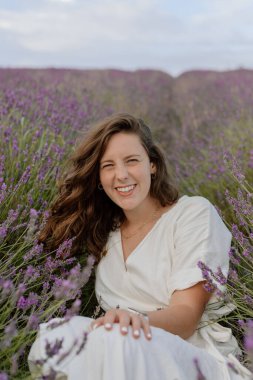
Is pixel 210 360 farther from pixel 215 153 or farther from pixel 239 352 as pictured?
pixel 215 153

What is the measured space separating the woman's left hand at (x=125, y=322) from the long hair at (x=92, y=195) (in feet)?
2.87

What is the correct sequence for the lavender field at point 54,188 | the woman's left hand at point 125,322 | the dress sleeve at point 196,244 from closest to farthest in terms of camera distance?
the woman's left hand at point 125,322, the lavender field at point 54,188, the dress sleeve at point 196,244

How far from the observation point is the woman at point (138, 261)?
173cm

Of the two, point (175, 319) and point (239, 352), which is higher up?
point (175, 319)

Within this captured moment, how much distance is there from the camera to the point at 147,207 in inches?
104

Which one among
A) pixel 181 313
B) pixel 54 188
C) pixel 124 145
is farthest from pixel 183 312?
pixel 54 188

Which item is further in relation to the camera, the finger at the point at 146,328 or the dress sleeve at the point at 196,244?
the dress sleeve at the point at 196,244

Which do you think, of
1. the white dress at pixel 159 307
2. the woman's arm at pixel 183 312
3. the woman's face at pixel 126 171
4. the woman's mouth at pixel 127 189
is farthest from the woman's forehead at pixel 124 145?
the woman's arm at pixel 183 312

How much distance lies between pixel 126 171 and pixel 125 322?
2.69 feet

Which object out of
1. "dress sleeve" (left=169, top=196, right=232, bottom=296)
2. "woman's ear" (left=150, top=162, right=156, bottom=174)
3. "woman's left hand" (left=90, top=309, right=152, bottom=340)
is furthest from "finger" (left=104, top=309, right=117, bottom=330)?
"woman's ear" (left=150, top=162, right=156, bottom=174)

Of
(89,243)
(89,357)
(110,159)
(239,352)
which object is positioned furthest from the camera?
(89,243)

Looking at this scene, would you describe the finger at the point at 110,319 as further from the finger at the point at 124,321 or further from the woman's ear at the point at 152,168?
the woman's ear at the point at 152,168

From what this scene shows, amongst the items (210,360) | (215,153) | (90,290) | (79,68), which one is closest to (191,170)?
(215,153)

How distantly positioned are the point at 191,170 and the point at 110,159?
2174mm
